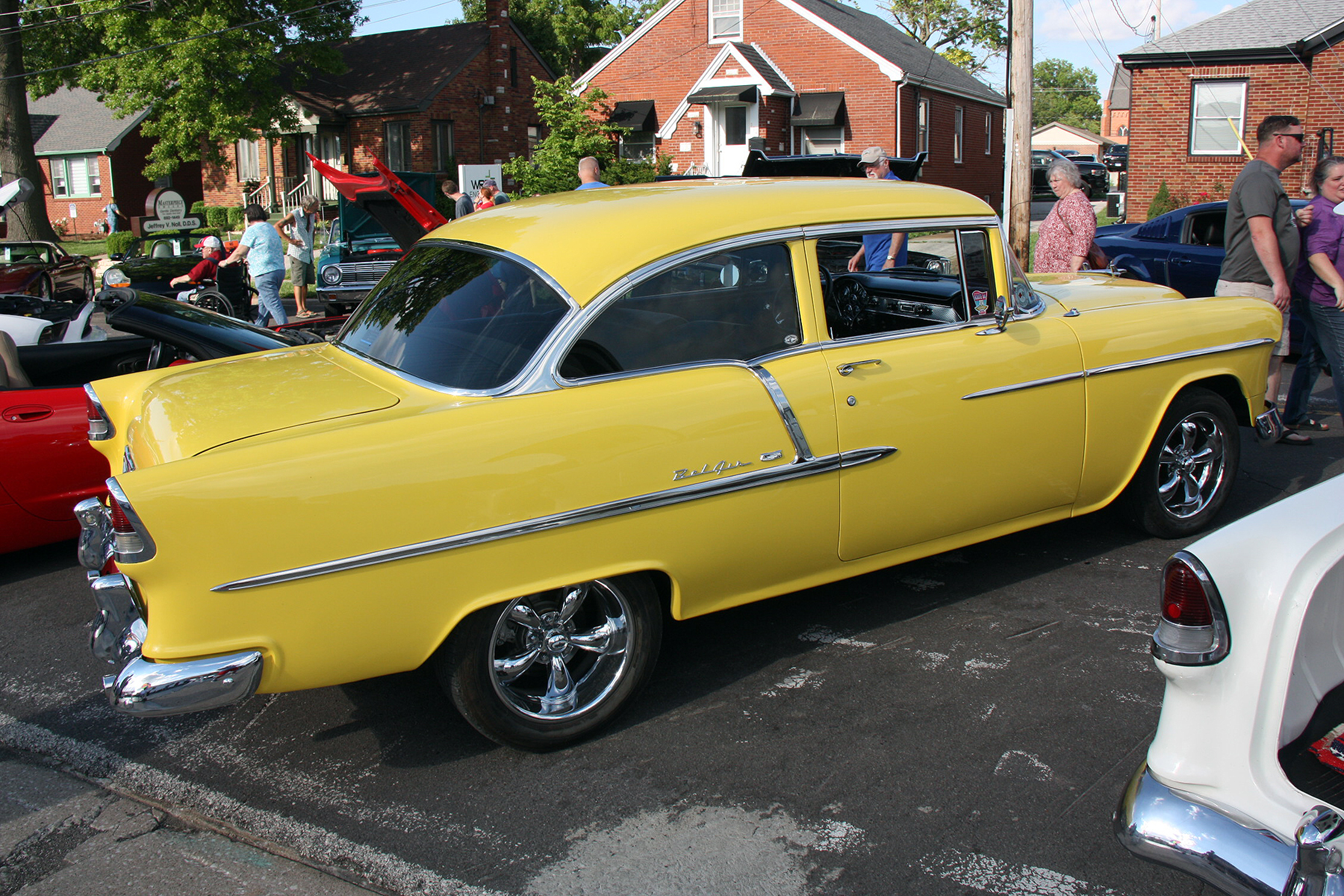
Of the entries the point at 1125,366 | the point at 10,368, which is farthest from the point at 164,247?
the point at 1125,366

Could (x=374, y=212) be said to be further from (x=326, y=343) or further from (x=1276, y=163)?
(x=1276, y=163)

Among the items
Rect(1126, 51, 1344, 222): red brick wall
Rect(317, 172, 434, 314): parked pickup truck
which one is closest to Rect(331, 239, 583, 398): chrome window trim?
Rect(317, 172, 434, 314): parked pickup truck

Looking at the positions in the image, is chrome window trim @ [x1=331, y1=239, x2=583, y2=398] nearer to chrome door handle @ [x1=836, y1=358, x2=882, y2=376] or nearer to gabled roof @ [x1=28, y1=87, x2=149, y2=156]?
chrome door handle @ [x1=836, y1=358, x2=882, y2=376]

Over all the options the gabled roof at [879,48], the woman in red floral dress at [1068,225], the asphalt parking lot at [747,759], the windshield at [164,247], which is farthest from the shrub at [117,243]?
the asphalt parking lot at [747,759]

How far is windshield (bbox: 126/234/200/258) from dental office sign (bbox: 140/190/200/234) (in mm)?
492

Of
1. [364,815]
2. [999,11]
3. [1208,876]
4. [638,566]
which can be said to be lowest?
[364,815]

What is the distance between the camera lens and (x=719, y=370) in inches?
138

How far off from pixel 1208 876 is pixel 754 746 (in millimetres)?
1532

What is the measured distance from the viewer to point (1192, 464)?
16.1 feet

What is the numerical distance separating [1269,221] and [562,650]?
499cm

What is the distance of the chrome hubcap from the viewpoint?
327 centimetres


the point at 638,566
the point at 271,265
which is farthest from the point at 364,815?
the point at 271,265

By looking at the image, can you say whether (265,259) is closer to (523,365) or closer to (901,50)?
(523,365)

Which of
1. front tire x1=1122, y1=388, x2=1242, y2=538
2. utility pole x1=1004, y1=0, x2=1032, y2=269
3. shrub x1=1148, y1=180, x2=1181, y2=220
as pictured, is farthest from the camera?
shrub x1=1148, y1=180, x2=1181, y2=220
